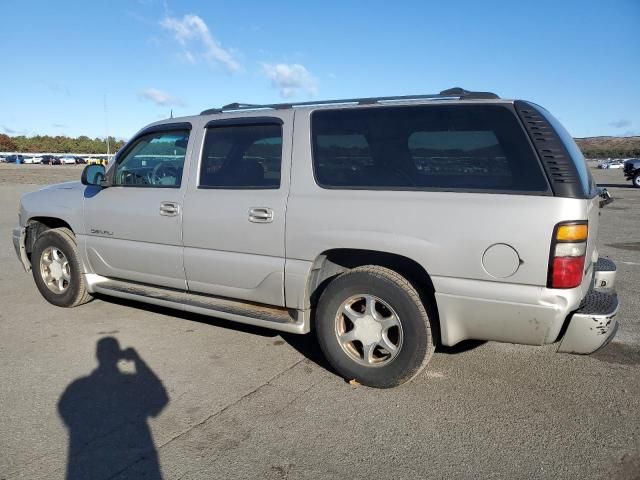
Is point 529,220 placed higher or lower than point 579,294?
higher

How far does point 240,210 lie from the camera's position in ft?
13.2

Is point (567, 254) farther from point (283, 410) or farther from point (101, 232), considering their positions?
point (101, 232)

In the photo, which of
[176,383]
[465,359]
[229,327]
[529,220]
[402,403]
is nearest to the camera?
[529,220]

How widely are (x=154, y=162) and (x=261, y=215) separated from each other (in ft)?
5.07

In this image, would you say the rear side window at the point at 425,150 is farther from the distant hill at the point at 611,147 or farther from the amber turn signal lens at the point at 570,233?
the distant hill at the point at 611,147

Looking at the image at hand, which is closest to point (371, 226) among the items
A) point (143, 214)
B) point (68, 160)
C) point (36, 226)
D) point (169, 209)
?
point (169, 209)

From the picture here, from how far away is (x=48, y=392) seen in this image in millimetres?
3521

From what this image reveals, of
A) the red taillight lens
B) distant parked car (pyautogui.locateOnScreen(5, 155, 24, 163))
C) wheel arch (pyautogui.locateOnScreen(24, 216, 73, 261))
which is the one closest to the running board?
wheel arch (pyautogui.locateOnScreen(24, 216, 73, 261))

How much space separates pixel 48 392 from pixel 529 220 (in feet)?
10.8

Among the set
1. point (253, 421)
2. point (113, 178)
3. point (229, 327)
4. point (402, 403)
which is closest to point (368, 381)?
point (402, 403)

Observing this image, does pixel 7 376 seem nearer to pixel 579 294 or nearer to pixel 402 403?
pixel 402 403

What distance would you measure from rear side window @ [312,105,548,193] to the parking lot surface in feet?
4.69

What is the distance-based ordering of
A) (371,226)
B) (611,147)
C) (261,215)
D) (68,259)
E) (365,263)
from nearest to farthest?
(371,226) → (365,263) → (261,215) → (68,259) → (611,147)

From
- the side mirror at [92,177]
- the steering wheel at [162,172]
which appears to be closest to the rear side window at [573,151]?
the steering wheel at [162,172]
